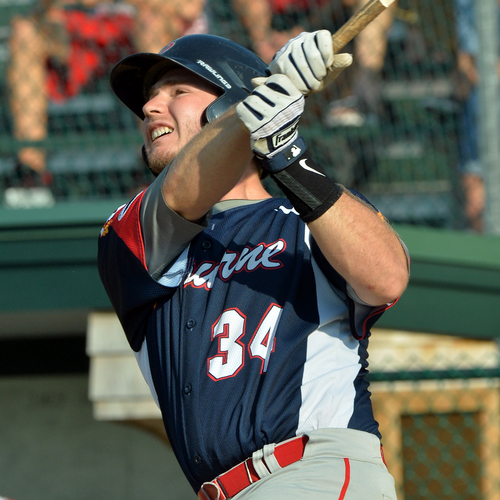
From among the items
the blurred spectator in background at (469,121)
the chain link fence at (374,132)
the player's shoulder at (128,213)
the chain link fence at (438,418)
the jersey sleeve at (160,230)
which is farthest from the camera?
the blurred spectator in background at (469,121)

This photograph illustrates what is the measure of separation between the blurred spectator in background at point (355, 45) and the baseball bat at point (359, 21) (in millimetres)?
2984

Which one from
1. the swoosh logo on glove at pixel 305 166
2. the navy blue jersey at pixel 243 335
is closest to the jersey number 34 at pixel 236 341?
the navy blue jersey at pixel 243 335

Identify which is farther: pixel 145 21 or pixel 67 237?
pixel 145 21

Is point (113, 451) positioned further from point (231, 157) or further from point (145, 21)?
point (231, 157)

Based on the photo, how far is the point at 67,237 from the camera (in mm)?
3908

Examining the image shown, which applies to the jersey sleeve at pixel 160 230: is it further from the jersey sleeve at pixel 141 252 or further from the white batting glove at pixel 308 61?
the white batting glove at pixel 308 61

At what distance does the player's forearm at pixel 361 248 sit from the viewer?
1.52m

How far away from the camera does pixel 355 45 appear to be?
15.4 ft

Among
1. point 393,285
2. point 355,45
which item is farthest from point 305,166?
Answer: point 355,45

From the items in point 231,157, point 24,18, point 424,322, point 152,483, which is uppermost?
point 24,18

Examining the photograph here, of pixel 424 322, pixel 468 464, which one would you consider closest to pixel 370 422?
pixel 424 322

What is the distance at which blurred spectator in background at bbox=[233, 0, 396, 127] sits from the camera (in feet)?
14.9

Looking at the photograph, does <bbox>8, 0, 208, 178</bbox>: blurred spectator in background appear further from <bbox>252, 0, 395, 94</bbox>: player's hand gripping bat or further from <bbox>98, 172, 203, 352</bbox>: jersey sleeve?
<bbox>252, 0, 395, 94</bbox>: player's hand gripping bat

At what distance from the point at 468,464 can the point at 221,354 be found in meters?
2.93
